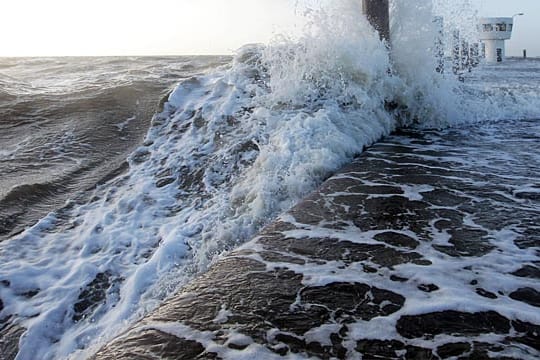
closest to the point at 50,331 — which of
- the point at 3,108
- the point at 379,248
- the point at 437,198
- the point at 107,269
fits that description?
the point at 107,269

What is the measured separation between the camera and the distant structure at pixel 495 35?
25906mm

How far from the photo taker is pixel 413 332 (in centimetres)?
180

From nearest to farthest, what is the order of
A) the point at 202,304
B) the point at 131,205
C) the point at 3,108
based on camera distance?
the point at 202,304, the point at 131,205, the point at 3,108

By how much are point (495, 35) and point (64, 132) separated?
26494mm

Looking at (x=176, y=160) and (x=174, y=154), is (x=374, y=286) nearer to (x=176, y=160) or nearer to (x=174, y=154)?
(x=176, y=160)

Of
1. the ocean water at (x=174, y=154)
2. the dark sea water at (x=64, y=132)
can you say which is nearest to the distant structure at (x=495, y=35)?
the ocean water at (x=174, y=154)

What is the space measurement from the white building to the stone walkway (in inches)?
1017

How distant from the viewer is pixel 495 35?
1032 inches

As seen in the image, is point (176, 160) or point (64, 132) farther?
point (64, 132)

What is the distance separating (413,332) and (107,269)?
2.40 metres

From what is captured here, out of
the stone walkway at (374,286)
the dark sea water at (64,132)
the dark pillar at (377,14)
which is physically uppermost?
the dark pillar at (377,14)

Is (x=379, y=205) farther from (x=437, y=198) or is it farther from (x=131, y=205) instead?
(x=131, y=205)

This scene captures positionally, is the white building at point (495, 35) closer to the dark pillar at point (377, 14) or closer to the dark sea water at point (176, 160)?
the dark sea water at point (176, 160)

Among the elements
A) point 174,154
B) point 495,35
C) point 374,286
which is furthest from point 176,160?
point 495,35
